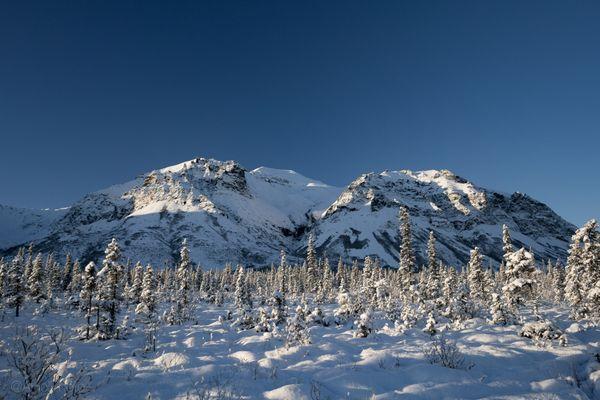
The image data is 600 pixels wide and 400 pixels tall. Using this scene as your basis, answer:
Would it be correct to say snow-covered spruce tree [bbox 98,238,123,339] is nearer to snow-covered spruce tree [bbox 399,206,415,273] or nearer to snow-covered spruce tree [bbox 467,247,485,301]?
snow-covered spruce tree [bbox 399,206,415,273]

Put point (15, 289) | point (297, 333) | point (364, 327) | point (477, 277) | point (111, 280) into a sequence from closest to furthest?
point (297, 333)
point (364, 327)
point (111, 280)
point (477, 277)
point (15, 289)

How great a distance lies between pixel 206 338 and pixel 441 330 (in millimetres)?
15374

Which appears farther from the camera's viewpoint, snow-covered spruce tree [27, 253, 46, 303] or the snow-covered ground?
snow-covered spruce tree [27, 253, 46, 303]

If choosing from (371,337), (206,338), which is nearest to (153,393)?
(371,337)

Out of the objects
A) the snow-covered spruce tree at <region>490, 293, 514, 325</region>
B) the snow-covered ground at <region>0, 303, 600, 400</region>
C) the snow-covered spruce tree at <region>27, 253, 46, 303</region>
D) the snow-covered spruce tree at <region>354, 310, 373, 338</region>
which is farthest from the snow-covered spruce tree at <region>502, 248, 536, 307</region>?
the snow-covered spruce tree at <region>27, 253, 46, 303</region>

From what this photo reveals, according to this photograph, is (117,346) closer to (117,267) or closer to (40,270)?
(117,267)

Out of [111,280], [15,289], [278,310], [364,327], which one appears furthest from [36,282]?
[364,327]

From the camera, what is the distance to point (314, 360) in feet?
43.0

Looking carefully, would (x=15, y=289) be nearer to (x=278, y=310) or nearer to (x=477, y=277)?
(x=278, y=310)

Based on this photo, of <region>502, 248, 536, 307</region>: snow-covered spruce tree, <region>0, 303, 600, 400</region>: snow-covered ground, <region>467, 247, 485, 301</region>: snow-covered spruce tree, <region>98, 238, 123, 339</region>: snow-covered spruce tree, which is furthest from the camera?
<region>467, 247, 485, 301</region>: snow-covered spruce tree

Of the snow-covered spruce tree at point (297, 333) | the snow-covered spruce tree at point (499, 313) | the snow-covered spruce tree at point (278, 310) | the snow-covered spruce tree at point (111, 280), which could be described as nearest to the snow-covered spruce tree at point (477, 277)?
the snow-covered spruce tree at point (499, 313)

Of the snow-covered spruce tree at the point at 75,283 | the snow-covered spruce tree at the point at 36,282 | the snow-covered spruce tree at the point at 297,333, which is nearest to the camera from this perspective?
the snow-covered spruce tree at the point at 297,333

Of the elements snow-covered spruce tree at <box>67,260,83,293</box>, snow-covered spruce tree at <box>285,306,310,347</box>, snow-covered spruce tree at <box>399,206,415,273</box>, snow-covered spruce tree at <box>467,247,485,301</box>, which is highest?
snow-covered spruce tree at <box>399,206,415,273</box>

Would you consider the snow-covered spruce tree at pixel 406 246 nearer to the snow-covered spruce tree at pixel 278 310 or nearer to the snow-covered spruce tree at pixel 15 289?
the snow-covered spruce tree at pixel 278 310
